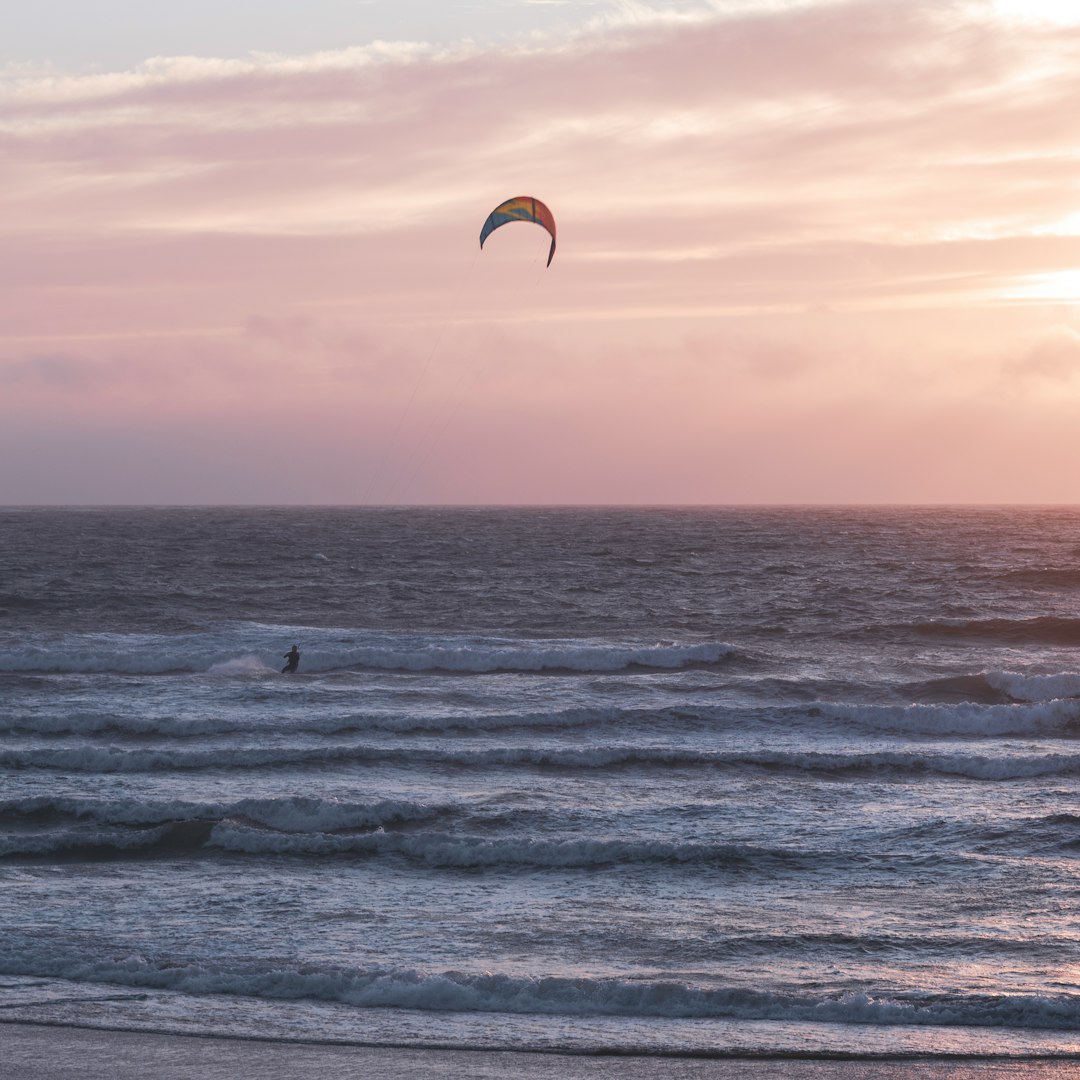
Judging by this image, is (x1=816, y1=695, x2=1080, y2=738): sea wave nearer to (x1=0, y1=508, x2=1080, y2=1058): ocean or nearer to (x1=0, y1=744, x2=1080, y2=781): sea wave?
(x1=0, y1=508, x2=1080, y2=1058): ocean

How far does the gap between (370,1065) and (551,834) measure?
6.12 metres

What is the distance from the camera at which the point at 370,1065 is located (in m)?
7.24

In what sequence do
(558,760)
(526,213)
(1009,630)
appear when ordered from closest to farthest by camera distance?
(558,760) < (526,213) < (1009,630)

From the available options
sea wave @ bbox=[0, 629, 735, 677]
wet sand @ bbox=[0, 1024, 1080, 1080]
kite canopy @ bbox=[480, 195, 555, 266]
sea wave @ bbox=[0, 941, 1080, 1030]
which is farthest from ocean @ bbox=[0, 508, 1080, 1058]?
kite canopy @ bbox=[480, 195, 555, 266]

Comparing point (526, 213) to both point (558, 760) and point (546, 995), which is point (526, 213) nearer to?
point (558, 760)

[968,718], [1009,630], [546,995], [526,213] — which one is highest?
[526,213]

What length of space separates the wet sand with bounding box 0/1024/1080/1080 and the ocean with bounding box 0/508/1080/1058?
239mm

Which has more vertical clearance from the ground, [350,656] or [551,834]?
[350,656]

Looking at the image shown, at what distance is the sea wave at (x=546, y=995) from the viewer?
8141 mm

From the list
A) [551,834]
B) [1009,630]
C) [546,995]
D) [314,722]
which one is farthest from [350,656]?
[546,995]

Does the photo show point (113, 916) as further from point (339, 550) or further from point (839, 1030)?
point (339, 550)

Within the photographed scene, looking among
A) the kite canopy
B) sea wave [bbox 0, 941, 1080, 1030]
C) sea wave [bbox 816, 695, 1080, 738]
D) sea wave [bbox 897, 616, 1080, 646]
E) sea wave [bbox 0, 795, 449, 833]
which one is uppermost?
the kite canopy

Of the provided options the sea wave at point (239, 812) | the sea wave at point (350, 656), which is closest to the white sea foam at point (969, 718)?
the sea wave at point (350, 656)

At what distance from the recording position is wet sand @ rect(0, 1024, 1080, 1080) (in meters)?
7.04
